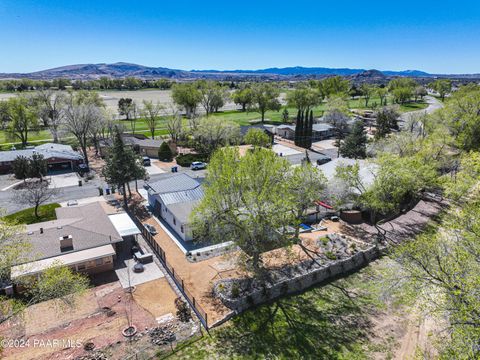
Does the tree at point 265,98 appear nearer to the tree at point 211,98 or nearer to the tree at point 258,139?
the tree at point 211,98

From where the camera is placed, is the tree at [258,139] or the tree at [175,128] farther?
the tree at [175,128]

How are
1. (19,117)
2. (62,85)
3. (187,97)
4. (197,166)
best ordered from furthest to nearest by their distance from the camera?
(62,85), (187,97), (19,117), (197,166)

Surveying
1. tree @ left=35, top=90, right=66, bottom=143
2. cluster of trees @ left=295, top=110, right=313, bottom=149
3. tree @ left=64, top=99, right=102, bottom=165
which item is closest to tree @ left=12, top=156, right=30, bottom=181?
tree @ left=64, top=99, right=102, bottom=165

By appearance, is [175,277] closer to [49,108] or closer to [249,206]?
[249,206]

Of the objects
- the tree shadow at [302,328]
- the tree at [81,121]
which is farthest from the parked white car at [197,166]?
the tree shadow at [302,328]

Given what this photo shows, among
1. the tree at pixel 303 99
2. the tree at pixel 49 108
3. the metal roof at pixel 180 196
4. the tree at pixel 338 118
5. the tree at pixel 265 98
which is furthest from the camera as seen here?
the tree at pixel 265 98

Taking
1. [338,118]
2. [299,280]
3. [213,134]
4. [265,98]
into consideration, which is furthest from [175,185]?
[265,98]

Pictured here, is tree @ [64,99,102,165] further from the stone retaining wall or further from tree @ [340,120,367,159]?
tree @ [340,120,367,159]
